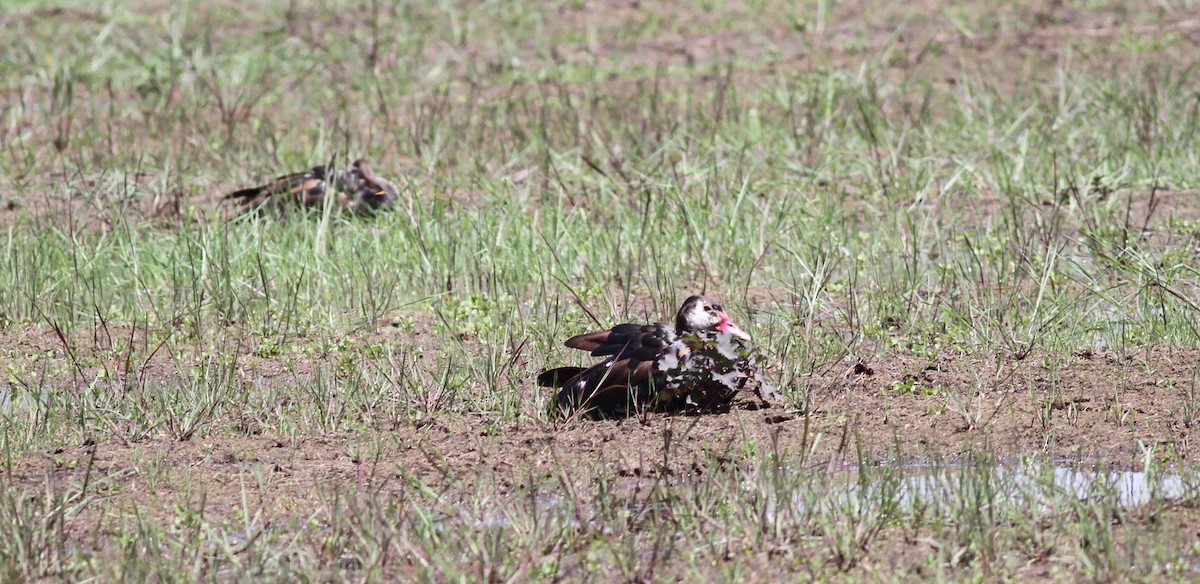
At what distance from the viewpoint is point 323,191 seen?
8375 millimetres

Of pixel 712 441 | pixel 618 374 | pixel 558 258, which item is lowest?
pixel 712 441

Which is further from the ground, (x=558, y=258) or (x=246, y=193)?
(x=246, y=193)

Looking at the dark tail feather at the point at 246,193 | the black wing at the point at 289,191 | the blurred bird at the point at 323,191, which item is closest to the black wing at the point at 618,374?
the blurred bird at the point at 323,191

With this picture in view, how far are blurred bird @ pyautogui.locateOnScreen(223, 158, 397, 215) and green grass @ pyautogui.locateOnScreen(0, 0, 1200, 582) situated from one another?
141 mm

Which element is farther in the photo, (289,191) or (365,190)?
(365,190)

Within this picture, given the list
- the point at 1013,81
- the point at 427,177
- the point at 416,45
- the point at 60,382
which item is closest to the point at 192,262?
the point at 60,382

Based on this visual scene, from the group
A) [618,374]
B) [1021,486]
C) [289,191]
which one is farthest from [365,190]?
[1021,486]

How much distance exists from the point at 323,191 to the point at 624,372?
11.2 ft

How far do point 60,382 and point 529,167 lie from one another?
3.53 meters

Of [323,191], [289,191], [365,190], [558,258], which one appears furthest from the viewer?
[365,190]

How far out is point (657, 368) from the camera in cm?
532

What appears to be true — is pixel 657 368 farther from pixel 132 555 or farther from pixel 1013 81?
pixel 1013 81

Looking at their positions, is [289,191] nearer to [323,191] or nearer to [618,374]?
[323,191]

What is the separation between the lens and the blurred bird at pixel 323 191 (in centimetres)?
827
